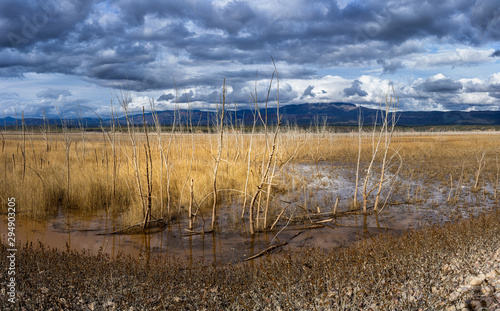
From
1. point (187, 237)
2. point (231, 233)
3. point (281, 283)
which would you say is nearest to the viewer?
point (281, 283)

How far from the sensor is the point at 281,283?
14.3ft

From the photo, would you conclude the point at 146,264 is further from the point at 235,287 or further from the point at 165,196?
the point at 165,196

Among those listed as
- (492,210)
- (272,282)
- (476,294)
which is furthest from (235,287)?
(492,210)

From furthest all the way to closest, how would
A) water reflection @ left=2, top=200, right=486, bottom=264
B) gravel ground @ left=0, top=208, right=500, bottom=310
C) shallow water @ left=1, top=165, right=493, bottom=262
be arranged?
shallow water @ left=1, top=165, right=493, bottom=262 < water reflection @ left=2, top=200, right=486, bottom=264 < gravel ground @ left=0, top=208, right=500, bottom=310

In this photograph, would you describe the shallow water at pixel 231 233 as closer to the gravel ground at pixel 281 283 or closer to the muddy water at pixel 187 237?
the muddy water at pixel 187 237

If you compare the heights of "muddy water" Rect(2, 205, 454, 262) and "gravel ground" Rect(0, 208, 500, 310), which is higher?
"gravel ground" Rect(0, 208, 500, 310)

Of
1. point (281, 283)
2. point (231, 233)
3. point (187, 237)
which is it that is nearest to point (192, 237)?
point (187, 237)

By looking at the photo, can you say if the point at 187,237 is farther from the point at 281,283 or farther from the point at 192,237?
the point at 281,283

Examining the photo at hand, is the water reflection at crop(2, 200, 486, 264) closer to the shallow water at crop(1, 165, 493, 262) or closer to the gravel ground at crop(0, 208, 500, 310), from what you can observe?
the shallow water at crop(1, 165, 493, 262)

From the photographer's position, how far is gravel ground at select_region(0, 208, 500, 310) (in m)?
3.82

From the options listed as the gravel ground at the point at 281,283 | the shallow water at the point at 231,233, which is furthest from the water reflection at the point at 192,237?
the gravel ground at the point at 281,283

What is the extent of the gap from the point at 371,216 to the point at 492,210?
3.54 m

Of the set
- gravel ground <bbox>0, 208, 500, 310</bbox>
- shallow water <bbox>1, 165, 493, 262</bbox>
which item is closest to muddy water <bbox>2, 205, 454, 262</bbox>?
shallow water <bbox>1, 165, 493, 262</bbox>

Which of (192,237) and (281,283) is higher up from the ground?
(281,283)
